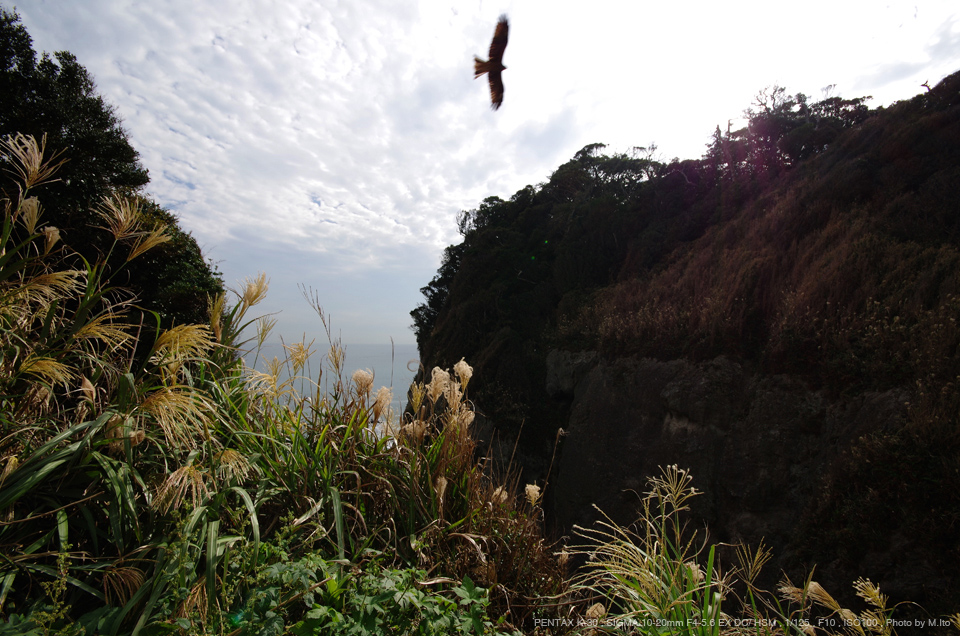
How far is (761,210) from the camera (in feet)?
40.5

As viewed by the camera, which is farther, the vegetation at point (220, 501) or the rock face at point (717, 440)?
the rock face at point (717, 440)

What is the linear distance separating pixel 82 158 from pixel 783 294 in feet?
40.5

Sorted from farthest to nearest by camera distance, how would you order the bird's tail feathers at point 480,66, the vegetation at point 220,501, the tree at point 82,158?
1. the tree at point 82,158
2. the bird's tail feathers at point 480,66
3. the vegetation at point 220,501

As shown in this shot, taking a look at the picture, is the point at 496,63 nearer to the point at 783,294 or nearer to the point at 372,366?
the point at 372,366

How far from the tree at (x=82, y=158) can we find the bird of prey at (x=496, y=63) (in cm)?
531

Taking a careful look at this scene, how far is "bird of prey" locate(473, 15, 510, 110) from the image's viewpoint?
3.74 meters

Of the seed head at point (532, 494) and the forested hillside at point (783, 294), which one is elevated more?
the forested hillside at point (783, 294)

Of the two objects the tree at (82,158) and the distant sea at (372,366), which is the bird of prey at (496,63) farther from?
A: the tree at (82,158)

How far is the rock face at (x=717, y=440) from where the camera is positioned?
18.7 feet

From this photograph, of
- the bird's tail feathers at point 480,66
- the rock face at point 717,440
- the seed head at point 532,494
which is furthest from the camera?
the rock face at point 717,440

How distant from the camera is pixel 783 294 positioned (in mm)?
7781

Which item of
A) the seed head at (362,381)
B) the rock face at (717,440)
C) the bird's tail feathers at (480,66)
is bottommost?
the rock face at (717,440)

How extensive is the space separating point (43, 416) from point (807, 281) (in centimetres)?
966

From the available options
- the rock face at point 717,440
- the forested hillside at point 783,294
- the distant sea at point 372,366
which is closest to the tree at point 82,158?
the distant sea at point 372,366
